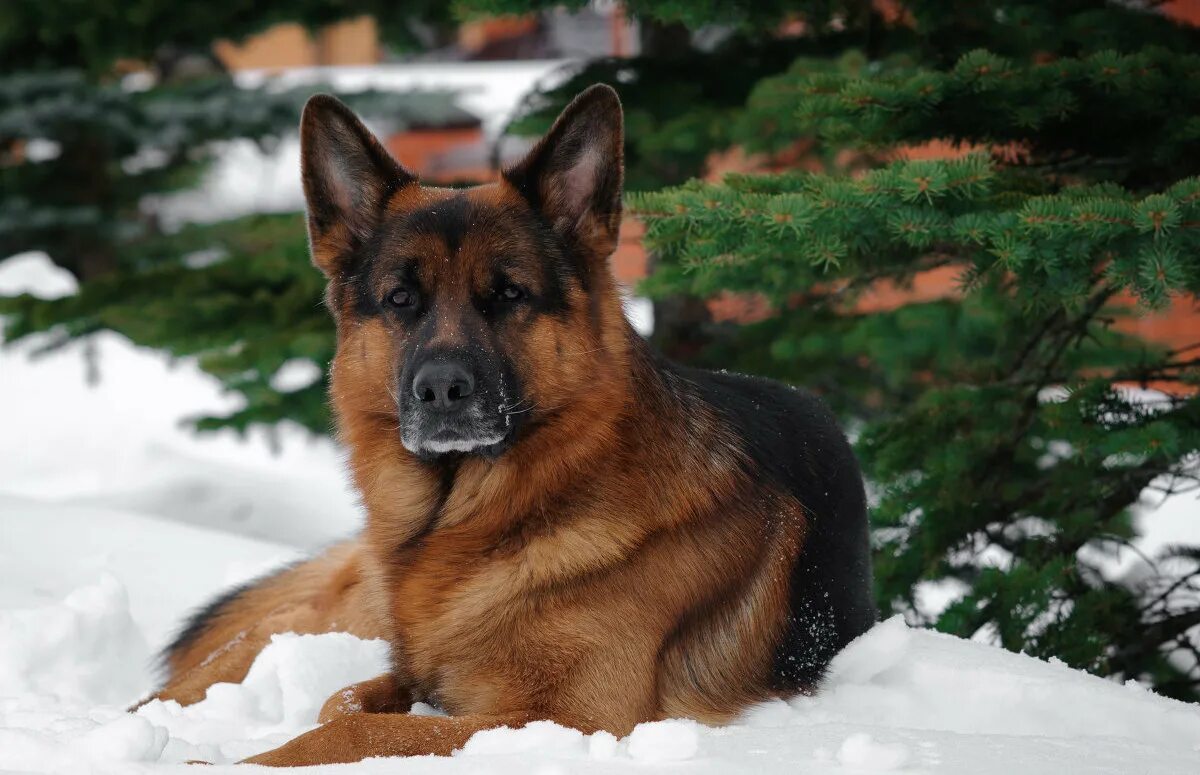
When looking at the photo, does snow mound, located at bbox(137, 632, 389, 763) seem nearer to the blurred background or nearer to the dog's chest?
the dog's chest

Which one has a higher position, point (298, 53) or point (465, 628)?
point (465, 628)

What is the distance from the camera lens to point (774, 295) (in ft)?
15.6

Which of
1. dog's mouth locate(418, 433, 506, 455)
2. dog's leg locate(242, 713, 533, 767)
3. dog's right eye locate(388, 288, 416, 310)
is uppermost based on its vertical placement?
dog's right eye locate(388, 288, 416, 310)

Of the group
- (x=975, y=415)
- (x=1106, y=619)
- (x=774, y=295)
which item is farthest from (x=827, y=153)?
(x=1106, y=619)

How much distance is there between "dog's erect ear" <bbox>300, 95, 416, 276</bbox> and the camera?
346cm

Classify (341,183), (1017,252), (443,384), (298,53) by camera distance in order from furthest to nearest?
1. (298,53)
2. (341,183)
3. (1017,252)
4. (443,384)

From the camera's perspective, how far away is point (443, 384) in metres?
2.99

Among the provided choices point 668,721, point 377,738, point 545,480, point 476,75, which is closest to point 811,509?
point 545,480

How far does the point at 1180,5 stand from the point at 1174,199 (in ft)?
11.6

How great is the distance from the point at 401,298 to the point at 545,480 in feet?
2.08

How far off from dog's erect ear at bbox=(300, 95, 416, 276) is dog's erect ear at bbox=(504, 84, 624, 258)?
37 cm

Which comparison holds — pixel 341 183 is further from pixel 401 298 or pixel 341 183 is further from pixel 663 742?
pixel 663 742

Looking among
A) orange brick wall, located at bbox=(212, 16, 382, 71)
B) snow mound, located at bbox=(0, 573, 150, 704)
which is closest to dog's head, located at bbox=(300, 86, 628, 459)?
snow mound, located at bbox=(0, 573, 150, 704)

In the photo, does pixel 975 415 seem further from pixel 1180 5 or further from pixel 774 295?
pixel 1180 5
